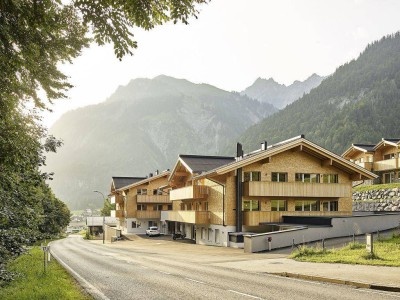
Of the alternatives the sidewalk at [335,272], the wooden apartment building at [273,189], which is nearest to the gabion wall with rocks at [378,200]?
the wooden apartment building at [273,189]

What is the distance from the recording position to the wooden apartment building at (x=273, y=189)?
39.1 metres

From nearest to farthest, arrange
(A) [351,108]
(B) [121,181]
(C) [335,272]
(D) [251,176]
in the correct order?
(C) [335,272]
(D) [251,176]
(B) [121,181]
(A) [351,108]

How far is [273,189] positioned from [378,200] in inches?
791

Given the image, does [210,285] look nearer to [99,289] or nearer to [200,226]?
[99,289]

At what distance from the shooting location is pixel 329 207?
42.6 metres

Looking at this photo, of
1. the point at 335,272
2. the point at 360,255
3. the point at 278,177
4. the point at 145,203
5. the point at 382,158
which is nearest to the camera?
the point at 335,272

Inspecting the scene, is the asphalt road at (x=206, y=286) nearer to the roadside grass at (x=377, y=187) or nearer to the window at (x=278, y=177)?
the window at (x=278, y=177)

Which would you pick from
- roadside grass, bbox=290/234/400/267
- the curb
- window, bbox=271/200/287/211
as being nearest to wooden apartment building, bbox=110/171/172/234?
window, bbox=271/200/287/211

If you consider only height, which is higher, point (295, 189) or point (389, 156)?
point (389, 156)

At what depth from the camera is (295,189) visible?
39.7m

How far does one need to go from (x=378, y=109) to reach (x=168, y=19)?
449ft

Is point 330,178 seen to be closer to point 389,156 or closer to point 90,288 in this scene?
point 389,156

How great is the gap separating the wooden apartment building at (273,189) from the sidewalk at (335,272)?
15418mm

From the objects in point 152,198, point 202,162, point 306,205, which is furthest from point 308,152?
point 152,198
